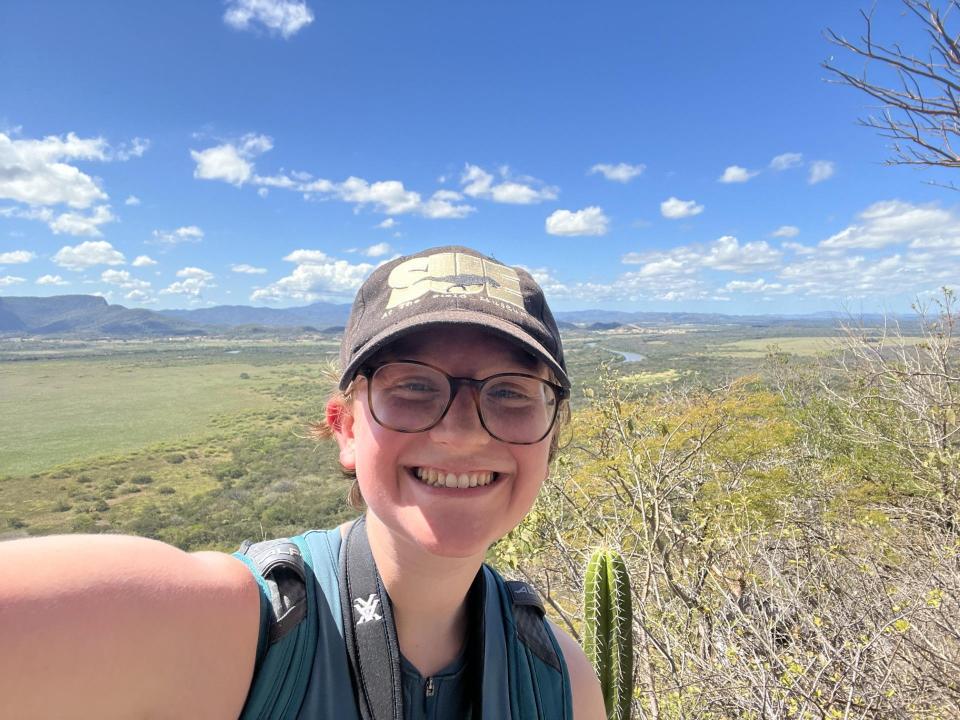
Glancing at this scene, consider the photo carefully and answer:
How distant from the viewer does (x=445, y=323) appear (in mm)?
1250

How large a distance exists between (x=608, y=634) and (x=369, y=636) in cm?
181

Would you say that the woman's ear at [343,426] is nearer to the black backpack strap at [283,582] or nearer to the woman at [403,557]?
the woman at [403,557]

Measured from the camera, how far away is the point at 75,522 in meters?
22.6

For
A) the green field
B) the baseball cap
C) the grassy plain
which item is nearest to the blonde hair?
the grassy plain

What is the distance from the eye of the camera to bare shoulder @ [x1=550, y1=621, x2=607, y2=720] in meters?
1.55

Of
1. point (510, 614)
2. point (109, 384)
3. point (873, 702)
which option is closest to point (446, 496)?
point (510, 614)

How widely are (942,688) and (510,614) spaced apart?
477 centimetres

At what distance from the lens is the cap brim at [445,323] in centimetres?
125

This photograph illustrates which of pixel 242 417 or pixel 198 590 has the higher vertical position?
pixel 198 590

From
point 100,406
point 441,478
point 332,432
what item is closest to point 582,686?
point 441,478

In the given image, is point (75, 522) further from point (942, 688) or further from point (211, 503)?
point (942, 688)

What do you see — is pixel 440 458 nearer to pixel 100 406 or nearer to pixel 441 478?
pixel 441 478

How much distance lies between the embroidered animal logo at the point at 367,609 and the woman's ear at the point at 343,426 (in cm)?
38

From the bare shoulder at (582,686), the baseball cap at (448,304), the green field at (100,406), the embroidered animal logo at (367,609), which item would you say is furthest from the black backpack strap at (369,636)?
the green field at (100,406)
